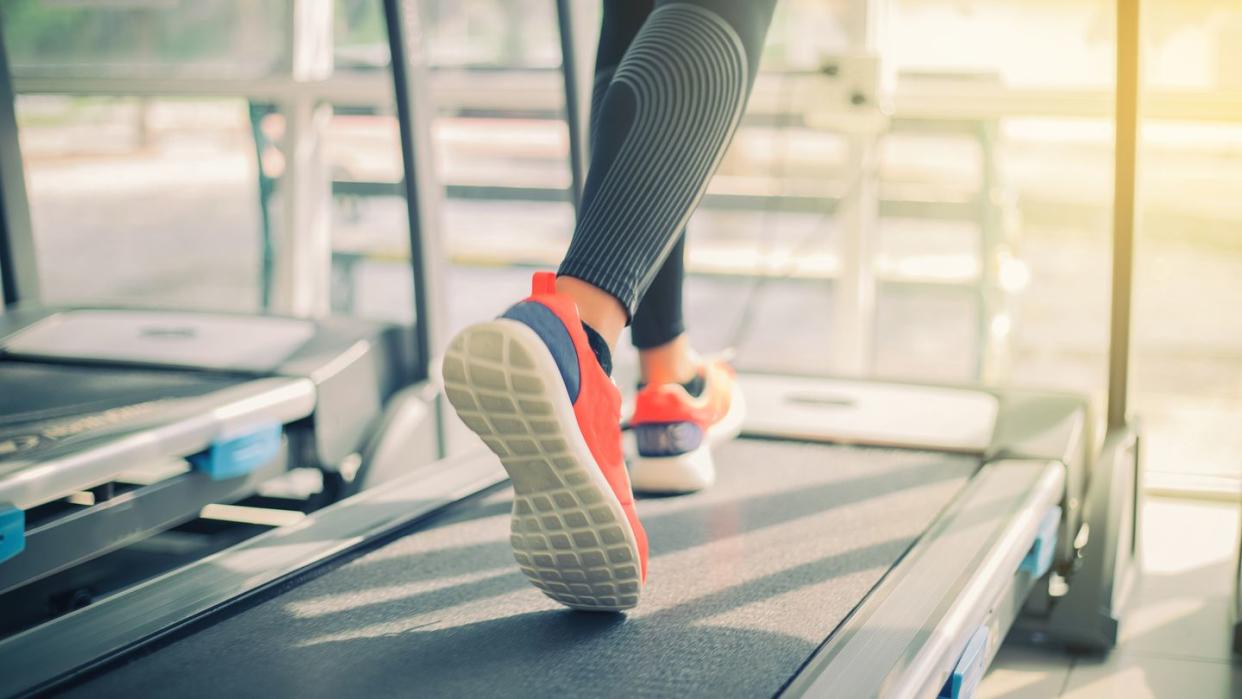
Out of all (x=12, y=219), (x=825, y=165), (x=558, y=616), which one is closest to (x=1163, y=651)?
(x=558, y=616)

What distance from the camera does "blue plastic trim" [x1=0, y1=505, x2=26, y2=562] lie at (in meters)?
1.28

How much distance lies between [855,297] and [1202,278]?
1.48 metres

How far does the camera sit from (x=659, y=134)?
937 millimetres

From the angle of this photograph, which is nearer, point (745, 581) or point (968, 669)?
point (968, 669)

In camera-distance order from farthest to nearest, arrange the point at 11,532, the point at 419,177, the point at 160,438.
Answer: the point at 419,177
the point at 160,438
the point at 11,532

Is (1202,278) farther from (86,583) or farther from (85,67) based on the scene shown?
(85,67)

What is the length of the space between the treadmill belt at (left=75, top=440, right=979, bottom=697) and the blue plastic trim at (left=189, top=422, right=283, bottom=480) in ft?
1.29

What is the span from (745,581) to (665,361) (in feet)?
1.02

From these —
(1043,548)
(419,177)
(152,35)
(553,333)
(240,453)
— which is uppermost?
(152,35)

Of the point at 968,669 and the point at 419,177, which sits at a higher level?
the point at 419,177

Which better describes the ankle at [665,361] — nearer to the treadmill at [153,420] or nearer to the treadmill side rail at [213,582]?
the treadmill side rail at [213,582]

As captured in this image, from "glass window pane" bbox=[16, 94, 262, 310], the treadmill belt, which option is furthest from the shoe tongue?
"glass window pane" bbox=[16, 94, 262, 310]

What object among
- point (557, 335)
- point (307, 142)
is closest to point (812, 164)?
point (307, 142)

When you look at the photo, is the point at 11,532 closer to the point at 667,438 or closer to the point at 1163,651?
the point at 667,438
